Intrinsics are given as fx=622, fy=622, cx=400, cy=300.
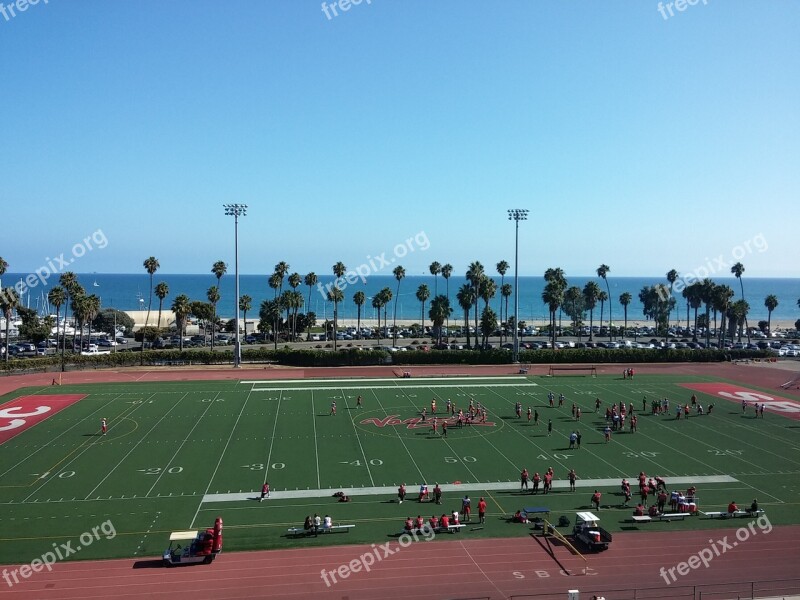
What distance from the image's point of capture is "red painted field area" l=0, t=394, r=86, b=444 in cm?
4319

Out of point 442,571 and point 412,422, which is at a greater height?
point 412,422

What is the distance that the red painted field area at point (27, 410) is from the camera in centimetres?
4319

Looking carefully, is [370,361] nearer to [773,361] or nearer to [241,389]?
[241,389]

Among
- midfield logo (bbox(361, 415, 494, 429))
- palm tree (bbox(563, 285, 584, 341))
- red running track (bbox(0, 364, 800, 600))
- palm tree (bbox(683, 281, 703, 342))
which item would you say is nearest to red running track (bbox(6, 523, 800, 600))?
red running track (bbox(0, 364, 800, 600))

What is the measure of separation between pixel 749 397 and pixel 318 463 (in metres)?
43.5

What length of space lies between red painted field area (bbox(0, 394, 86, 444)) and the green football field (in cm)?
107

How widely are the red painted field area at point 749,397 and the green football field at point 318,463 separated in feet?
8.30

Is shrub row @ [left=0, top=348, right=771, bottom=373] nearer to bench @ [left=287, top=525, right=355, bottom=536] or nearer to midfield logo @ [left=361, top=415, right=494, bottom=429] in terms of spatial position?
midfield logo @ [left=361, top=415, right=494, bottom=429]

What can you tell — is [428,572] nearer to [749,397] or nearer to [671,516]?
[671,516]

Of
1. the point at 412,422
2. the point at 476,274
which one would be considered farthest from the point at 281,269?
the point at 412,422

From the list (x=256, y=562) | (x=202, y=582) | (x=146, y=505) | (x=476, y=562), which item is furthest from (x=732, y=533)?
(x=146, y=505)

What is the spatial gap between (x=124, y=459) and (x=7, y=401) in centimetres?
2273

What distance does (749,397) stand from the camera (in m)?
58.3

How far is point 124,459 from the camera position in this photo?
3656 cm
